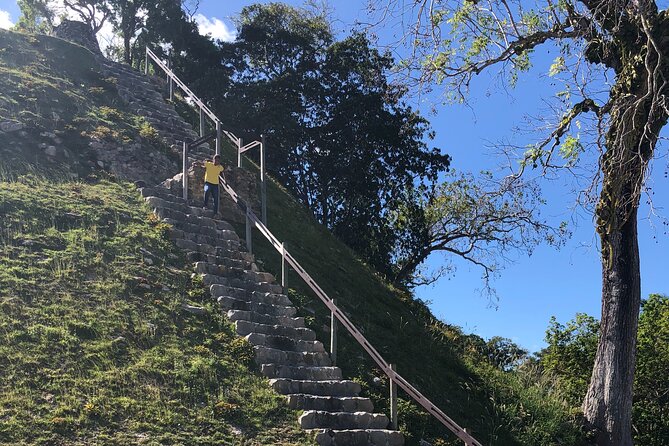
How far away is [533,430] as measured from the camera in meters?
10.1

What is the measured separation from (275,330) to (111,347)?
2671 millimetres

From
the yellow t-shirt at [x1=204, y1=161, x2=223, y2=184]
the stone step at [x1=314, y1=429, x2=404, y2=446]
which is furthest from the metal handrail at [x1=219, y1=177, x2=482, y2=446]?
the yellow t-shirt at [x1=204, y1=161, x2=223, y2=184]

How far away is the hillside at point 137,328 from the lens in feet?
23.1

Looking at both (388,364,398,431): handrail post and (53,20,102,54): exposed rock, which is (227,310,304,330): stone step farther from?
(53,20,102,54): exposed rock

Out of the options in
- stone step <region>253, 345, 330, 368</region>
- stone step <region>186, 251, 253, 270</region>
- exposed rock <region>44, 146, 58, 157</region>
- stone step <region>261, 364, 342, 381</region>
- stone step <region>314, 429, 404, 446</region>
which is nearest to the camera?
stone step <region>314, 429, 404, 446</region>

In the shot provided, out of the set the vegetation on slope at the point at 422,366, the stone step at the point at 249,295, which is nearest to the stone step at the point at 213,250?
the vegetation on slope at the point at 422,366

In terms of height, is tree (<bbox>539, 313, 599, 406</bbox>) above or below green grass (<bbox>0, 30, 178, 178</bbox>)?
below

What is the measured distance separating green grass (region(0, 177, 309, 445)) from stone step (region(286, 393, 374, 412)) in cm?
21

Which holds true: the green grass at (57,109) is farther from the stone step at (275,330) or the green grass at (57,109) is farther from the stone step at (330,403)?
the stone step at (330,403)

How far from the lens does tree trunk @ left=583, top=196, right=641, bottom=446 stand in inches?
398

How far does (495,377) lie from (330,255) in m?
5.62

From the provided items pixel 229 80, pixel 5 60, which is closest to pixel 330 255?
pixel 5 60

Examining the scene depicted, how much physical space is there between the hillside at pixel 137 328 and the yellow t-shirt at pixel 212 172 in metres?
1.51

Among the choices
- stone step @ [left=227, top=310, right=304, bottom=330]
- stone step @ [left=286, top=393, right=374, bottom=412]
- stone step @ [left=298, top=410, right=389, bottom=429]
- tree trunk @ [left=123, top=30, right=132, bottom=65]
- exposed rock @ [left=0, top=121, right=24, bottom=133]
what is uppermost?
tree trunk @ [left=123, top=30, right=132, bottom=65]
